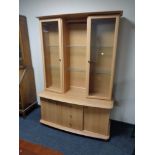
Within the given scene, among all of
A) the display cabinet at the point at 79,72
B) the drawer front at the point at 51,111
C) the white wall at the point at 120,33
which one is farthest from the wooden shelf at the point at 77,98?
the white wall at the point at 120,33

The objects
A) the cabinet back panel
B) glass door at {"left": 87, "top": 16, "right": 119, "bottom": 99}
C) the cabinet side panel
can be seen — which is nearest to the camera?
glass door at {"left": 87, "top": 16, "right": 119, "bottom": 99}

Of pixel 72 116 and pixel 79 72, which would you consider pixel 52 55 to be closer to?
pixel 79 72

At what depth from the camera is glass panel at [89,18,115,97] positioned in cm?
202

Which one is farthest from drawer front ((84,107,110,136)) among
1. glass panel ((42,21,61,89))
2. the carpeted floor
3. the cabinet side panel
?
the cabinet side panel

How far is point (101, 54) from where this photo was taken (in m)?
2.19

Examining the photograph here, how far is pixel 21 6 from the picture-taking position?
270cm

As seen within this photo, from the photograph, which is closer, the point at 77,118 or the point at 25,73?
the point at 77,118

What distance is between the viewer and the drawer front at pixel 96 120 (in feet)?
6.71

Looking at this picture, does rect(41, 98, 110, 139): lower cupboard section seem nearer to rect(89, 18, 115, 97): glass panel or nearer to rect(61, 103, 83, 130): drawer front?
rect(61, 103, 83, 130): drawer front

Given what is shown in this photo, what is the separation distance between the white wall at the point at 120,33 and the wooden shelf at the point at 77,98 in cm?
44

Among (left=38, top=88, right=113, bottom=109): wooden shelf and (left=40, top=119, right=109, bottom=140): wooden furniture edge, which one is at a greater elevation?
(left=38, top=88, right=113, bottom=109): wooden shelf

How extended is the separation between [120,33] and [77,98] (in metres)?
1.18

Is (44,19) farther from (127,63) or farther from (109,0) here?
(127,63)

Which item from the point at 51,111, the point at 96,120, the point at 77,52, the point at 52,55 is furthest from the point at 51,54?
the point at 96,120
